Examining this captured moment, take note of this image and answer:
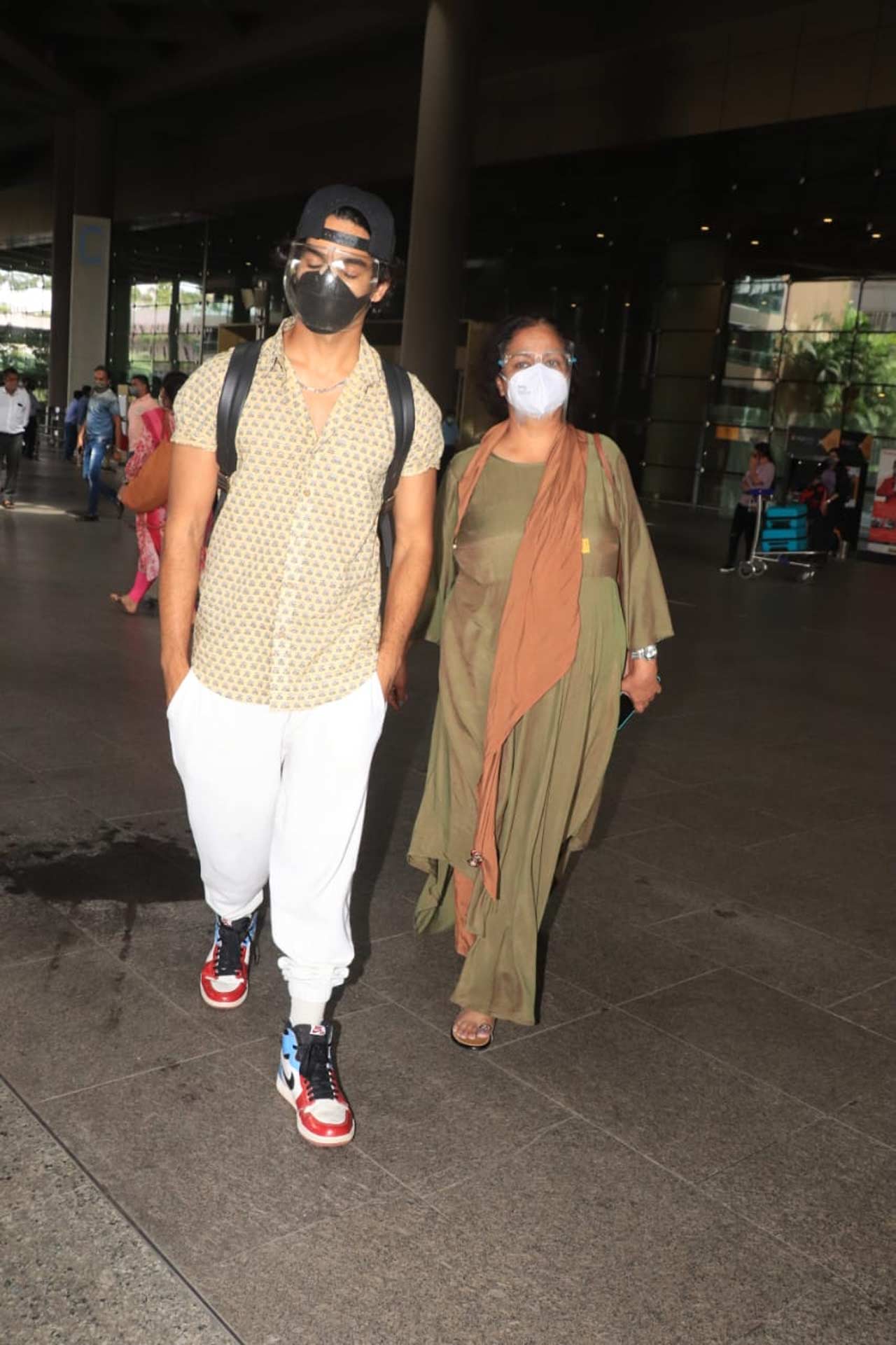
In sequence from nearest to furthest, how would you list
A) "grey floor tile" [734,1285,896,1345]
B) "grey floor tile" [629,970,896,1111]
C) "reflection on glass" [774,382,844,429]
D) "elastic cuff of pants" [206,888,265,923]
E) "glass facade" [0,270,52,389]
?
"grey floor tile" [734,1285,896,1345]
"elastic cuff of pants" [206,888,265,923]
"grey floor tile" [629,970,896,1111]
"reflection on glass" [774,382,844,429]
"glass facade" [0,270,52,389]

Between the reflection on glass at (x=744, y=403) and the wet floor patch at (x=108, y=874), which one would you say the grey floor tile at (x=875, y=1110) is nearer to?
the wet floor patch at (x=108, y=874)

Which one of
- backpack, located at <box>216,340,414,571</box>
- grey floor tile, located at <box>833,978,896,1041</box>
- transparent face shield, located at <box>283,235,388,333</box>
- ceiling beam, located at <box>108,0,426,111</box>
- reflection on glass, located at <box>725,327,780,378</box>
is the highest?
ceiling beam, located at <box>108,0,426,111</box>

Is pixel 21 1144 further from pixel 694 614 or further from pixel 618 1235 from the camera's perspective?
pixel 694 614

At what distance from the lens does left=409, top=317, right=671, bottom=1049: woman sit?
323cm

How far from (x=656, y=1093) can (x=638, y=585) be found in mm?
1319

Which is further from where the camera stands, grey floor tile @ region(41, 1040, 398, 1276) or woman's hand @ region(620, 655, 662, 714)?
woman's hand @ region(620, 655, 662, 714)

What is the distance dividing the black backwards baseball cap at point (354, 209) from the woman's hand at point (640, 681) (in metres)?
1.31

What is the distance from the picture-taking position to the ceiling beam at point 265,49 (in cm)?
2406

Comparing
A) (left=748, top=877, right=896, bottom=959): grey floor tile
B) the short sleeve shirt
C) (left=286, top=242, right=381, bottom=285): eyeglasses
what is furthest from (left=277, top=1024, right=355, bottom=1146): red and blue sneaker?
the short sleeve shirt

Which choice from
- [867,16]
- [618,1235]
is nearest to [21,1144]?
[618,1235]

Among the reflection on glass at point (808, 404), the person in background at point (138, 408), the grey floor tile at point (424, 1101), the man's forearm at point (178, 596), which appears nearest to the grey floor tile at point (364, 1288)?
the grey floor tile at point (424, 1101)

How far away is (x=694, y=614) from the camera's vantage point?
11734 millimetres

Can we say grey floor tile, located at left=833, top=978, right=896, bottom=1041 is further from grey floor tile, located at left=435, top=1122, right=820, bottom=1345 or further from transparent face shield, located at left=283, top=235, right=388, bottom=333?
transparent face shield, located at left=283, top=235, right=388, bottom=333

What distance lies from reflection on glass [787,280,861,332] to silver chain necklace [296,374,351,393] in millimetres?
22239
